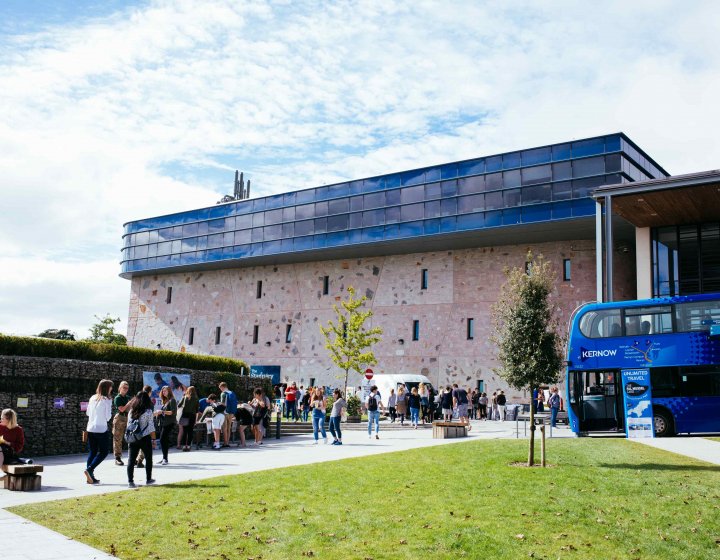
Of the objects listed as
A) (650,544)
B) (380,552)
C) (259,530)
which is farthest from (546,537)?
(259,530)

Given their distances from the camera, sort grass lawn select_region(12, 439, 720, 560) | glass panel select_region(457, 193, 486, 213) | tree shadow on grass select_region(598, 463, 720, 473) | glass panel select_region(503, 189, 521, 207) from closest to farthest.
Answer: grass lawn select_region(12, 439, 720, 560) → tree shadow on grass select_region(598, 463, 720, 473) → glass panel select_region(503, 189, 521, 207) → glass panel select_region(457, 193, 486, 213)

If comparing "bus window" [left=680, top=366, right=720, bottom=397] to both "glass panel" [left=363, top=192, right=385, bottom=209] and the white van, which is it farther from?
"glass panel" [left=363, top=192, right=385, bottom=209]

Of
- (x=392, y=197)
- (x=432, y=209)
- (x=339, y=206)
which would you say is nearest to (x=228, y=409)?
(x=432, y=209)

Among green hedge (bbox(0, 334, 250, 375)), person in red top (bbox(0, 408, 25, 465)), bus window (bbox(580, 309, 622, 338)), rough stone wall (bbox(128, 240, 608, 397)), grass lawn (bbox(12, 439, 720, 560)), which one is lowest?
grass lawn (bbox(12, 439, 720, 560))

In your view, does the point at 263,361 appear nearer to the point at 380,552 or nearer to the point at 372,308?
the point at 372,308

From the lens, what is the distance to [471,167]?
3812 centimetres

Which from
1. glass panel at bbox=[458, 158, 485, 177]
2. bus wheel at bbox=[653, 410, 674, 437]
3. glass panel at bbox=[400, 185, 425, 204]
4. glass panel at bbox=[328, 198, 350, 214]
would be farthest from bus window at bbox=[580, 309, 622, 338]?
glass panel at bbox=[328, 198, 350, 214]

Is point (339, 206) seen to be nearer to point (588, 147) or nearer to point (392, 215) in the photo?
point (392, 215)

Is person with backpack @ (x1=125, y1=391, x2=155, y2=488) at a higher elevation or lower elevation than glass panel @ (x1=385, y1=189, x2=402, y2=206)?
lower

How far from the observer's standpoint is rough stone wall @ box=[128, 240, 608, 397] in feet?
127

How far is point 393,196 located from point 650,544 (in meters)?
34.6

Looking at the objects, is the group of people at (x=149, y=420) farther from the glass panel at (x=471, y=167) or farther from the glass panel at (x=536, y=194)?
the glass panel at (x=471, y=167)

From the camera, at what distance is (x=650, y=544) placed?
7.64 m

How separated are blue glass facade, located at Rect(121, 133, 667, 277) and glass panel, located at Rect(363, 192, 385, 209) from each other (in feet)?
0.20
